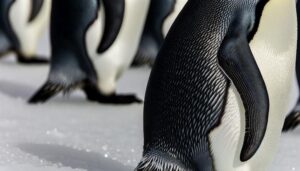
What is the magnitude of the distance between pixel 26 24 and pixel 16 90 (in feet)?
3.45

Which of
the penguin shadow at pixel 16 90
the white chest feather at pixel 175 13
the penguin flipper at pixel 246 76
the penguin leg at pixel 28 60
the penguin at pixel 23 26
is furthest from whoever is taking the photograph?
the penguin leg at pixel 28 60

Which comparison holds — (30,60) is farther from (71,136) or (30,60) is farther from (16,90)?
(71,136)

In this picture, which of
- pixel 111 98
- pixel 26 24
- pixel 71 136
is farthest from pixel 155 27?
pixel 71 136

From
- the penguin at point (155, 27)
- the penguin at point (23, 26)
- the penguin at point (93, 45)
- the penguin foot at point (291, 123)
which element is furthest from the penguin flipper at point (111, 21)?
the penguin at point (23, 26)

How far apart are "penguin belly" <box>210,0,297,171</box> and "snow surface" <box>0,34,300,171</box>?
1.67ft

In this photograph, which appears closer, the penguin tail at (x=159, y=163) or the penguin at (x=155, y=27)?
the penguin tail at (x=159, y=163)

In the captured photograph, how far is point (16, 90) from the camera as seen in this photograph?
4.92 meters

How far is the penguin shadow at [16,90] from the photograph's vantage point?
15.5 ft

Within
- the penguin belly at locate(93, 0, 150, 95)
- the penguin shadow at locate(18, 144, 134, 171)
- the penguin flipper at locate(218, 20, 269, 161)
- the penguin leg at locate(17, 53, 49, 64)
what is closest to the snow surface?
the penguin shadow at locate(18, 144, 134, 171)

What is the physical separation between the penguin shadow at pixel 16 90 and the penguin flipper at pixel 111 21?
591 mm

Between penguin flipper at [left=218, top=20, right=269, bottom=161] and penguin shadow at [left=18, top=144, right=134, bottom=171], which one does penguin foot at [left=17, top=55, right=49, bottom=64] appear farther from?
penguin flipper at [left=218, top=20, right=269, bottom=161]

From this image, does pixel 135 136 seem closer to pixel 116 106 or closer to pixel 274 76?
pixel 116 106

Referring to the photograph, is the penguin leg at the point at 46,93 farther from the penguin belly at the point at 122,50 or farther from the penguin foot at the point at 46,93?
the penguin belly at the point at 122,50

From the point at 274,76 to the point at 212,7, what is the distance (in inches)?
9.6
